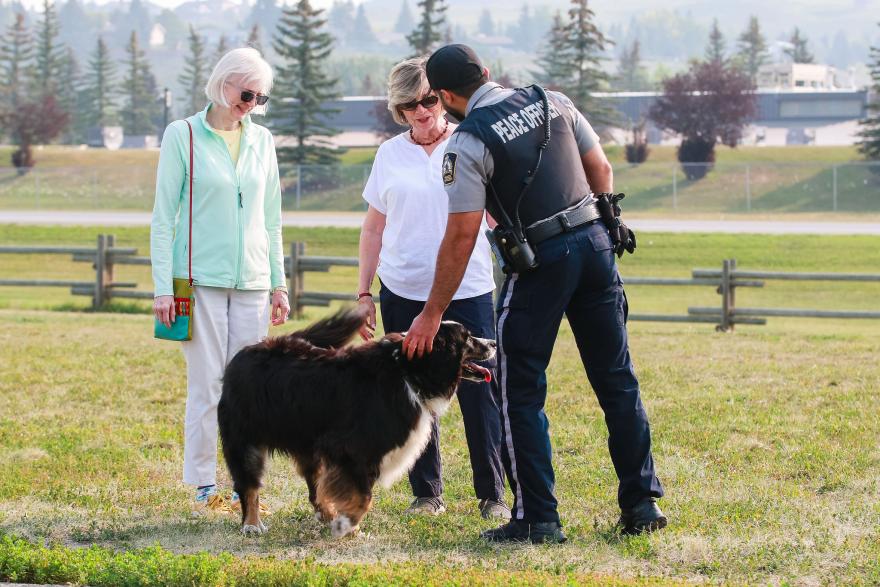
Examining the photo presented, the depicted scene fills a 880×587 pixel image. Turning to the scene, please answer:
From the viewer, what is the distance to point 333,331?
544 centimetres

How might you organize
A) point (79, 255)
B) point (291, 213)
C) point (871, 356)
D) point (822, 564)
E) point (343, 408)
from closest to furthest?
point (822, 564) < point (343, 408) < point (871, 356) < point (79, 255) < point (291, 213)

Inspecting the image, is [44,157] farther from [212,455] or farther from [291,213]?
[212,455]

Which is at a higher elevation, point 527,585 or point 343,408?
point 343,408

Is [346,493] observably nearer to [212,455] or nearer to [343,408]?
[343,408]

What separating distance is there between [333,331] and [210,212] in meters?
0.85

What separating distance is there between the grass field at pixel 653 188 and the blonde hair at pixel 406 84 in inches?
1306

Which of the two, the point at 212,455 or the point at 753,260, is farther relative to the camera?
the point at 753,260

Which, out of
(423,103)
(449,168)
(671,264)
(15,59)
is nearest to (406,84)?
(423,103)

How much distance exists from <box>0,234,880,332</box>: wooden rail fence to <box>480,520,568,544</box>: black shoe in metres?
10.5

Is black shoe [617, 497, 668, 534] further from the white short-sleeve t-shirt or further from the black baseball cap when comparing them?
the black baseball cap

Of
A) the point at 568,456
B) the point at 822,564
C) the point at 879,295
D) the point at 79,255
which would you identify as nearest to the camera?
the point at 822,564

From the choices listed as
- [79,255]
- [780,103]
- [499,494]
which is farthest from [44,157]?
[780,103]

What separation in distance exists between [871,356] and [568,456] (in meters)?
5.76

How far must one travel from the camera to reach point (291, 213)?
3866 centimetres
